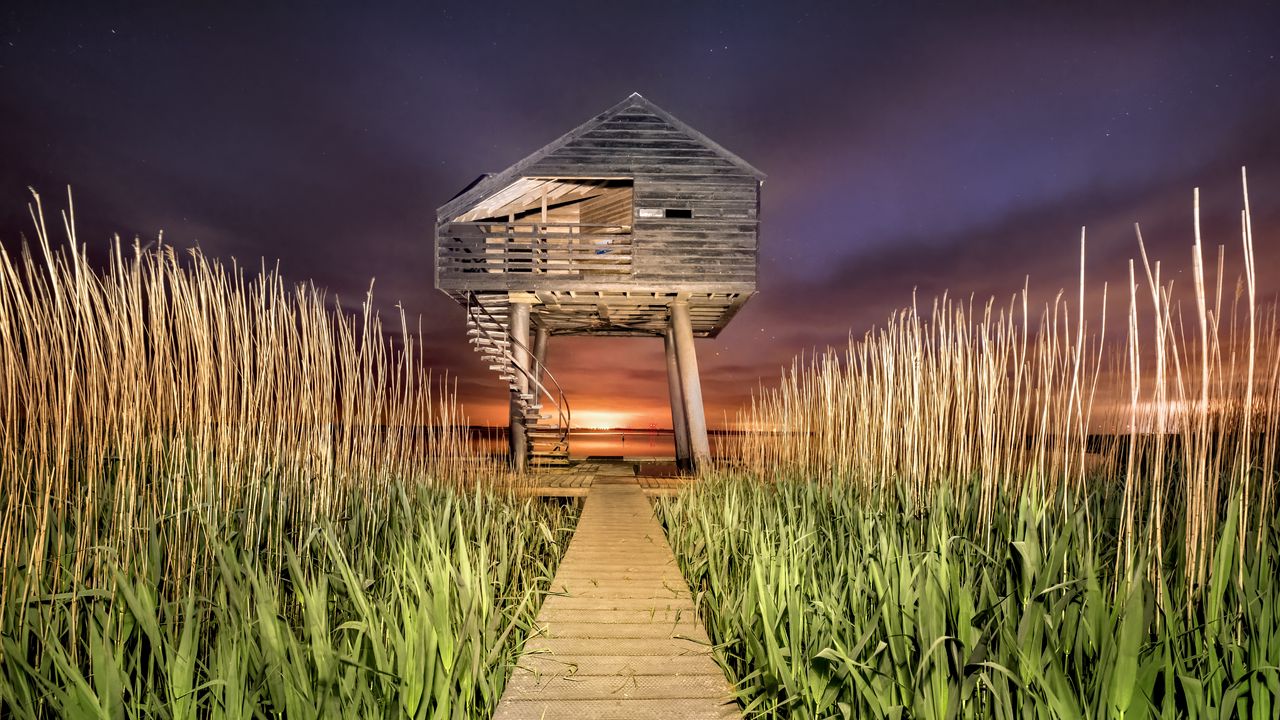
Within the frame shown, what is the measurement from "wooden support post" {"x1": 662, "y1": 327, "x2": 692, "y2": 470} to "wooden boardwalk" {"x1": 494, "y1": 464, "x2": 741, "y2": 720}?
21.3ft

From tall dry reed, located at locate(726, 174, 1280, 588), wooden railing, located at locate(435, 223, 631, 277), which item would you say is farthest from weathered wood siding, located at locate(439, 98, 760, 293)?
tall dry reed, located at locate(726, 174, 1280, 588)

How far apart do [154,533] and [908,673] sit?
287 centimetres

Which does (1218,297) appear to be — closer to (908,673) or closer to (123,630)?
(908,673)

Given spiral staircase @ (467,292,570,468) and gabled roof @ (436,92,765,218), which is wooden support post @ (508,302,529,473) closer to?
spiral staircase @ (467,292,570,468)

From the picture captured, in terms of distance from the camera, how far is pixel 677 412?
11.3 metres

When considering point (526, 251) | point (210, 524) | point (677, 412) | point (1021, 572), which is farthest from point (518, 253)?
point (1021, 572)

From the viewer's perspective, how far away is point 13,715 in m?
1.90

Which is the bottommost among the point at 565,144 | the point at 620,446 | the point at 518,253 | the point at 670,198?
the point at 620,446

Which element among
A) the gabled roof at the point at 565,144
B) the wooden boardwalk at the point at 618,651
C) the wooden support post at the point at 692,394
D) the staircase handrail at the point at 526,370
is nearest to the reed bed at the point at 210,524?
the wooden boardwalk at the point at 618,651

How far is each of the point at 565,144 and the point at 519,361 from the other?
10.8 feet

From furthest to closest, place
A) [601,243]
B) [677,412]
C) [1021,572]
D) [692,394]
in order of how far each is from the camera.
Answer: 1. [677,412]
2. [692,394]
3. [601,243]
4. [1021,572]

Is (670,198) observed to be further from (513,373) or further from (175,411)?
(175,411)

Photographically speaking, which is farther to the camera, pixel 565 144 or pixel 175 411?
pixel 565 144

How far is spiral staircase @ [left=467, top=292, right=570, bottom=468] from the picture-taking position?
29.9 feet
